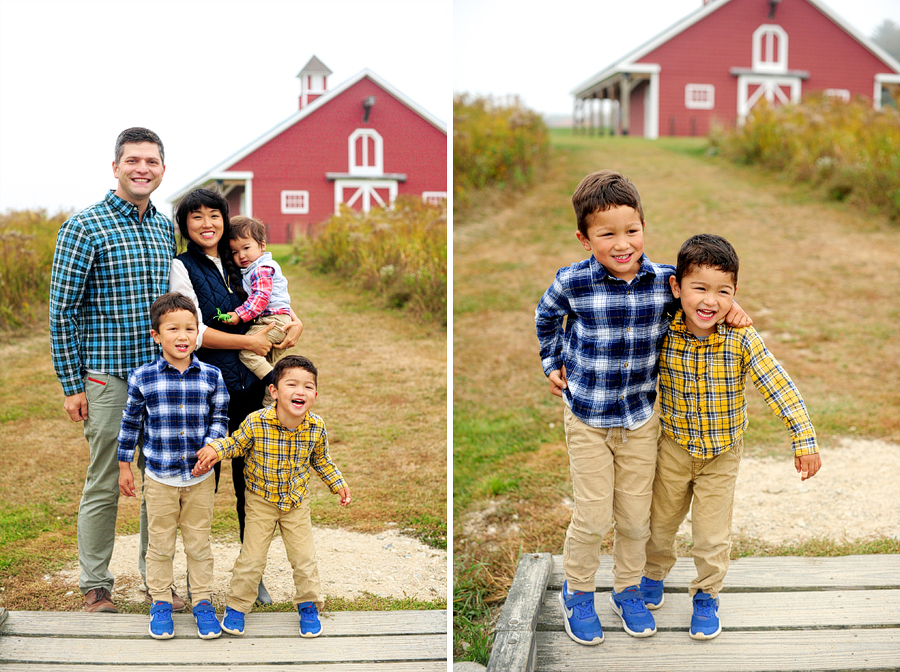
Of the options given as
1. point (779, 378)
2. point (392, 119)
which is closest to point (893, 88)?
point (392, 119)

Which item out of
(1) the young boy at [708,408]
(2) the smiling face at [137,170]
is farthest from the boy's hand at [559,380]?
(2) the smiling face at [137,170]

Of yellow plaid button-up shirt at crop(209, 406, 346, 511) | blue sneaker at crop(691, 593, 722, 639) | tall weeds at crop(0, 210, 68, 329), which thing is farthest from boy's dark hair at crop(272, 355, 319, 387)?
tall weeds at crop(0, 210, 68, 329)

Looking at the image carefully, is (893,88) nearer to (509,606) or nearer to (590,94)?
(590,94)

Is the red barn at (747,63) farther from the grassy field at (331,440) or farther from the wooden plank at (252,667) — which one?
the wooden plank at (252,667)

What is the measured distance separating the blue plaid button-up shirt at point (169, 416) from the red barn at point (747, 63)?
13823 millimetres

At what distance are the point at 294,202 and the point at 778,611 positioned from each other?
144 inches

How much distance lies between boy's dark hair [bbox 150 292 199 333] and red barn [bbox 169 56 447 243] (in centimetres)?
185

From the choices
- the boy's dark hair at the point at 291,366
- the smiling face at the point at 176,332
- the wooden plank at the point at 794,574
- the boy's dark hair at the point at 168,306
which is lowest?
the wooden plank at the point at 794,574

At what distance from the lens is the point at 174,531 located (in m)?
2.82

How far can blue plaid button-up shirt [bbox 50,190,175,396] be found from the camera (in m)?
2.87

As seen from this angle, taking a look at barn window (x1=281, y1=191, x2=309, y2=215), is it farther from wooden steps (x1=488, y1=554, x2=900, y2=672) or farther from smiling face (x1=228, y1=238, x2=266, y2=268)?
wooden steps (x1=488, y1=554, x2=900, y2=672)

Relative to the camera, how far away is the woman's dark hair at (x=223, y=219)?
→ 2871mm

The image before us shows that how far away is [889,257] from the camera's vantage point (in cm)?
873

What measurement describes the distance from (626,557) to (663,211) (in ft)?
27.3
